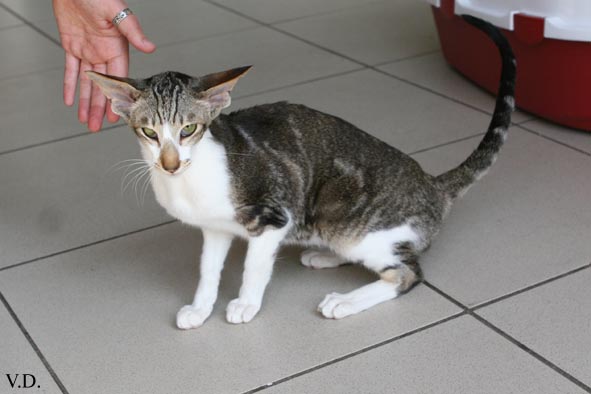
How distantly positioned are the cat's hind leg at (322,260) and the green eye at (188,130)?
59 centimetres

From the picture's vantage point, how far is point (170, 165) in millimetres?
1792

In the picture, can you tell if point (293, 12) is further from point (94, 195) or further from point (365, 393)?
point (365, 393)

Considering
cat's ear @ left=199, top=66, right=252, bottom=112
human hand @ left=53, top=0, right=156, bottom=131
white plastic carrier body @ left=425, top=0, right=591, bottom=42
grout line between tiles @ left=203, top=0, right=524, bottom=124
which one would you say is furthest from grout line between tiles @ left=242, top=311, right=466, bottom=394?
grout line between tiles @ left=203, top=0, right=524, bottom=124

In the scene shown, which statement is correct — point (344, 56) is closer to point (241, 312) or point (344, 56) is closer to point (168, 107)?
point (241, 312)

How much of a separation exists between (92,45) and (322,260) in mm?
850

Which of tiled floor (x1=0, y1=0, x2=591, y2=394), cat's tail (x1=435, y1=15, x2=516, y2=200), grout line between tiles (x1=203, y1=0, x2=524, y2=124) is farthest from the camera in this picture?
grout line between tiles (x1=203, y1=0, x2=524, y2=124)

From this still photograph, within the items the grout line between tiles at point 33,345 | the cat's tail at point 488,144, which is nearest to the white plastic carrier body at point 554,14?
the cat's tail at point 488,144

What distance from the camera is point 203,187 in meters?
1.92

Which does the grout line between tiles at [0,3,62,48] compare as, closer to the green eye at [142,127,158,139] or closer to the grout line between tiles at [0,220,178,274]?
the grout line between tiles at [0,220,178,274]

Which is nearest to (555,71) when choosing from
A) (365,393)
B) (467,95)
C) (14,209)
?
(467,95)

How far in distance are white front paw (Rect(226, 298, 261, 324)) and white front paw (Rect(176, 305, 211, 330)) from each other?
60mm

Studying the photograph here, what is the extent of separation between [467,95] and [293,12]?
4.82ft

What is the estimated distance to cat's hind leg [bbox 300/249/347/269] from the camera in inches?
89.4

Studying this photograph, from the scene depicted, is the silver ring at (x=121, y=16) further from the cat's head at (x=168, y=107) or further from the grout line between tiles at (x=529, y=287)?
the grout line between tiles at (x=529, y=287)
